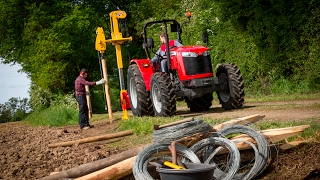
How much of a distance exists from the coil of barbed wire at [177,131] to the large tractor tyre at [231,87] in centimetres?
617

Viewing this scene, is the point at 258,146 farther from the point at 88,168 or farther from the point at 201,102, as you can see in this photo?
the point at 201,102

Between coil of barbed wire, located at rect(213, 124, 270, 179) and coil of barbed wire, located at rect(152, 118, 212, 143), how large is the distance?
411 millimetres

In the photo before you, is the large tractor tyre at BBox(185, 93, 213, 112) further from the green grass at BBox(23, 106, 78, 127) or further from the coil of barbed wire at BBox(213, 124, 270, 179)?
the coil of barbed wire at BBox(213, 124, 270, 179)

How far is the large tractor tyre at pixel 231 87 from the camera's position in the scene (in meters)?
12.6

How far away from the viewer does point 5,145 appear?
39.1ft

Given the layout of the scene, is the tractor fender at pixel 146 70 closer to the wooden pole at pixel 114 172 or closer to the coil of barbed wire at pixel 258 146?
the coil of barbed wire at pixel 258 146

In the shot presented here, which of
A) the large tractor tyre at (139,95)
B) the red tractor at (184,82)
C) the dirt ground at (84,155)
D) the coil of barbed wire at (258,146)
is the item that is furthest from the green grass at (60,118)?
the coil of barbed wire at (258,146)

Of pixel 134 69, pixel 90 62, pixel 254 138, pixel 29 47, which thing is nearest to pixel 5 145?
pixel 134 69

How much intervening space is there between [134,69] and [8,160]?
5.91 meters

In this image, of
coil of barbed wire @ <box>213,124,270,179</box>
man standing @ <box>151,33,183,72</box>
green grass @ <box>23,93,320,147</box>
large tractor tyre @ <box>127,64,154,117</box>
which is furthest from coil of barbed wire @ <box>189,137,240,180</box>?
large tractor tyre @ <box>127,64,154,117</box>

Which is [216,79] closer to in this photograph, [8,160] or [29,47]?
[8,160]

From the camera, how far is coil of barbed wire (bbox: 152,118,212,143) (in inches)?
253

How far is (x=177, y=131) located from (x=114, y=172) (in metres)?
1.01

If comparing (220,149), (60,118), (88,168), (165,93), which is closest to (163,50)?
(165,93)
